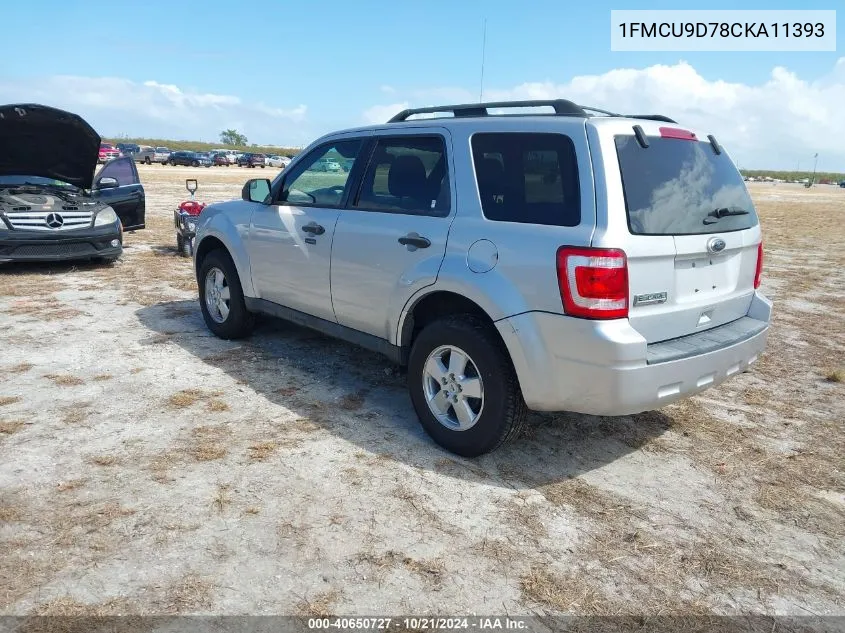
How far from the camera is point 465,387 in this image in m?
3.67

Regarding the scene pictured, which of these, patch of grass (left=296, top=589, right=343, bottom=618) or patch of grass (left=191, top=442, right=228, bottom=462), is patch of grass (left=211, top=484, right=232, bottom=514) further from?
patch of grass (left=296, top=589, right=343, bottom=618)

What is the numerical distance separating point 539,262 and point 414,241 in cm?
93

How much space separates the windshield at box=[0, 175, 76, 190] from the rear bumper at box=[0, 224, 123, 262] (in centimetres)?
109

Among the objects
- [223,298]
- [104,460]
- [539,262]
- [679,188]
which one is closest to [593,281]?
[539,262]

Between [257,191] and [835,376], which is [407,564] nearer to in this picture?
[257,191]

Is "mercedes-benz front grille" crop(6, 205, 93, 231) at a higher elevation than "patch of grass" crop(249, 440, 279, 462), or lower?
higher

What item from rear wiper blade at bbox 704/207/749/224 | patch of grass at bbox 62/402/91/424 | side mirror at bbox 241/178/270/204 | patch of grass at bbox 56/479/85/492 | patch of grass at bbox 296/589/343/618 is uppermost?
side mirror at bbox 241/178/270/204

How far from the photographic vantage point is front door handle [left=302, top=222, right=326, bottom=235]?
4.64 meters

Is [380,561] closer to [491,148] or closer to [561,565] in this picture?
[561,565]

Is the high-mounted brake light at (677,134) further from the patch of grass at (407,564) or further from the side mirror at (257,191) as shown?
the side mirror at (257,191)

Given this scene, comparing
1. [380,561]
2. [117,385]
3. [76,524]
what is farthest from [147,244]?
[380,561]

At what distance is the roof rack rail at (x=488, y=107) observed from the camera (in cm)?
358

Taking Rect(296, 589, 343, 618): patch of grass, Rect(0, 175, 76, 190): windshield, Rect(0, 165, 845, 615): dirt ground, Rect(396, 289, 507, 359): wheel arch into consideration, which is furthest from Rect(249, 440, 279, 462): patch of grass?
Rect(0, 175, 76, 190): windshield

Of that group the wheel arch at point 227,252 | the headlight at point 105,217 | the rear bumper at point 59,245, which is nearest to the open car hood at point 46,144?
the headlight at point 105,217
